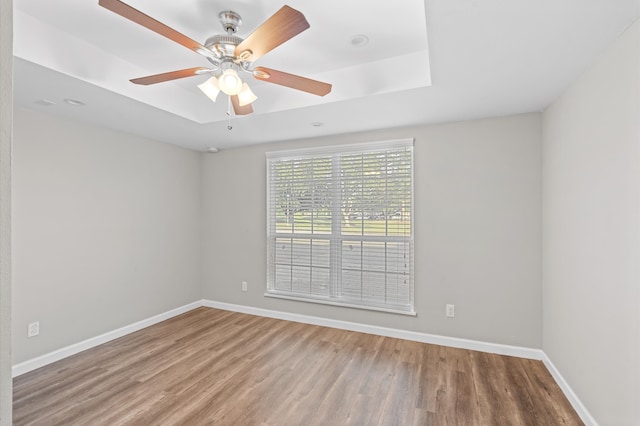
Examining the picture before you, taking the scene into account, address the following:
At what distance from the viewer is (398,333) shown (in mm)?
3453

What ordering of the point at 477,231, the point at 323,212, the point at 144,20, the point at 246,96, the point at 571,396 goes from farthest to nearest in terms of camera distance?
the point at 323,212
the point at 477,231
the point at 571,396
the point at 246,96
the point at 144,20

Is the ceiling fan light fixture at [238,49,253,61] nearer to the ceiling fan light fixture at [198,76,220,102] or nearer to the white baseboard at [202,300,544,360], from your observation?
the ceiling fan light fixture at [198,76,220,102]

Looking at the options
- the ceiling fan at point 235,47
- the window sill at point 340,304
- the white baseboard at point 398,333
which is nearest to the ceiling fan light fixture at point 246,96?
the ceiling fan at point 235,47

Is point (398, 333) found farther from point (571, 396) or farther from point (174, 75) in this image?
point (174, 75)

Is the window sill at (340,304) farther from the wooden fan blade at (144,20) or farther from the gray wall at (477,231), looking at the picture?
the wooden fan blade at (144,20)

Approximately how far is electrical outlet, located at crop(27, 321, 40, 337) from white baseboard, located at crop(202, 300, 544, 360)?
2.01m

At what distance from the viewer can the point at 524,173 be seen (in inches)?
117

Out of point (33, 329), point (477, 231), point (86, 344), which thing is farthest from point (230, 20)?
point (86, 344)

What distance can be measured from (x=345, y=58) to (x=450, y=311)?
8.66ft

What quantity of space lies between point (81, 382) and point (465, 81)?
3.83 metres

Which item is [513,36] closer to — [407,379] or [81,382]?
[407,379]

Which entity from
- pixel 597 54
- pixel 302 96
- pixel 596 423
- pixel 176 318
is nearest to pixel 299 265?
pixel 176 318

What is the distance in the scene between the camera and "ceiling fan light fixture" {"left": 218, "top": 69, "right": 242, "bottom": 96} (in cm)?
180

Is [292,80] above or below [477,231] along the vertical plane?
above
